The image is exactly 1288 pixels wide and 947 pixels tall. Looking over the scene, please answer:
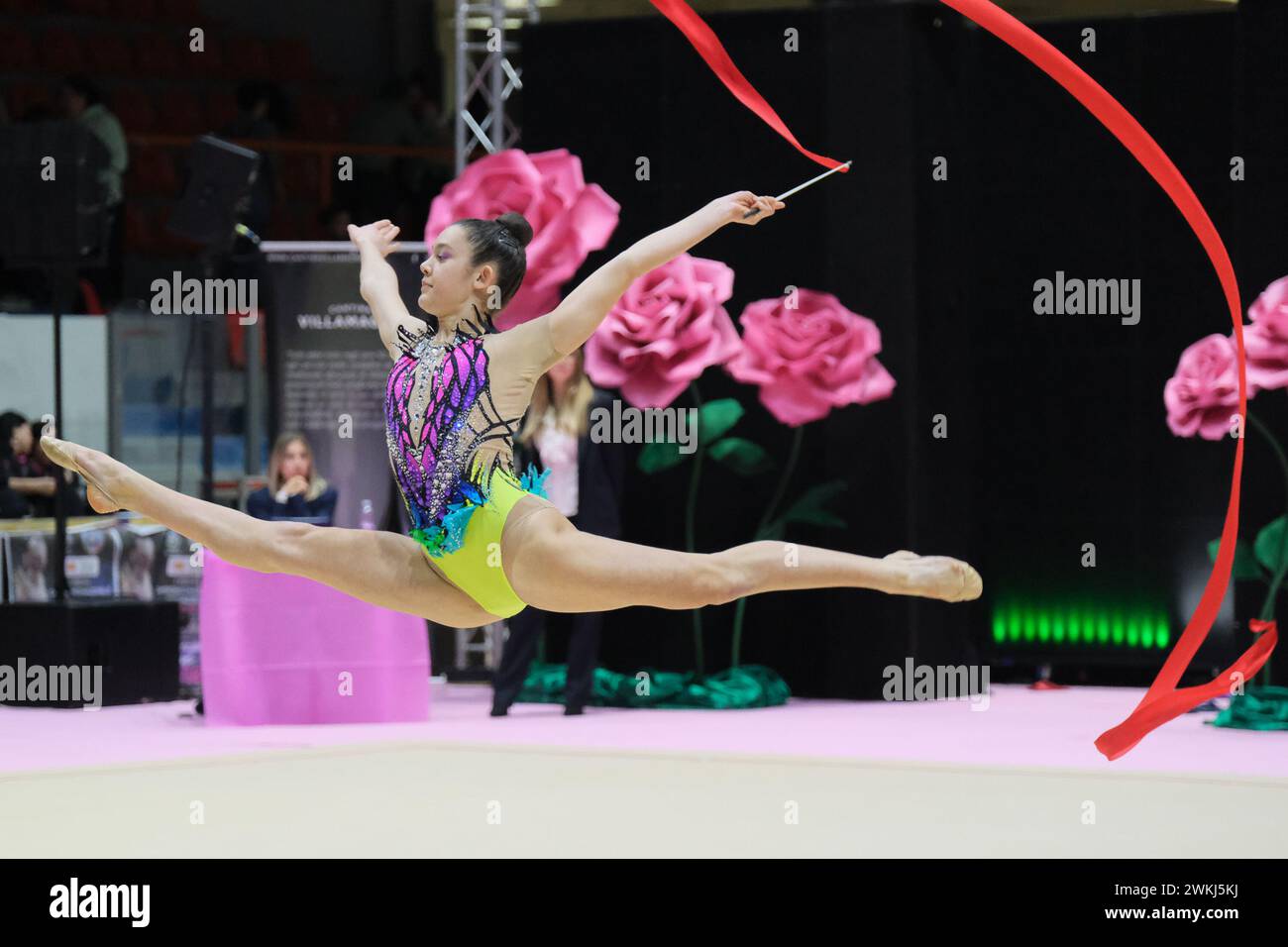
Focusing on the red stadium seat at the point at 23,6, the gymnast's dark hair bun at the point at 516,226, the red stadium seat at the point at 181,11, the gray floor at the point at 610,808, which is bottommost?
the gray floor at the point at 610,808

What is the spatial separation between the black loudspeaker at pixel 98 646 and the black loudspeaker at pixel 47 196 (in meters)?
1.56

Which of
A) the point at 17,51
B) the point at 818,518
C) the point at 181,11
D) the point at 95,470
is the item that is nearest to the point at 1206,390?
the point at 818,518

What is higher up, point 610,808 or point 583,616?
point 583,616

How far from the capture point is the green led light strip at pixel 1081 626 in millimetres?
9453

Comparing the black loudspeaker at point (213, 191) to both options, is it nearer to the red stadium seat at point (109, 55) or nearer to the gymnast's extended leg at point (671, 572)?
the red stadium seat at point (109, 55)

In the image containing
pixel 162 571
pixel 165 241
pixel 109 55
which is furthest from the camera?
pixel 109 55

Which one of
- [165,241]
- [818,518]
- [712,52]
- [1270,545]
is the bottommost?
[1270,545]

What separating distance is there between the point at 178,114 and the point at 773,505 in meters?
6.10

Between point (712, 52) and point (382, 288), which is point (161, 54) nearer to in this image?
point (382, 288)

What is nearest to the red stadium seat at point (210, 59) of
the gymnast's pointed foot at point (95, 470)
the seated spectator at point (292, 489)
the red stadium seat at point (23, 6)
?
the red stadium seat at point (23, 6)

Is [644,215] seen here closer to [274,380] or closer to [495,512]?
[274,380]

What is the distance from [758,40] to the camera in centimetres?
911

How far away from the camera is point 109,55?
13.1m

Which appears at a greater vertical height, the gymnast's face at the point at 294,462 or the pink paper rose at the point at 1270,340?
the pink paper rose at the point at 1270,340
